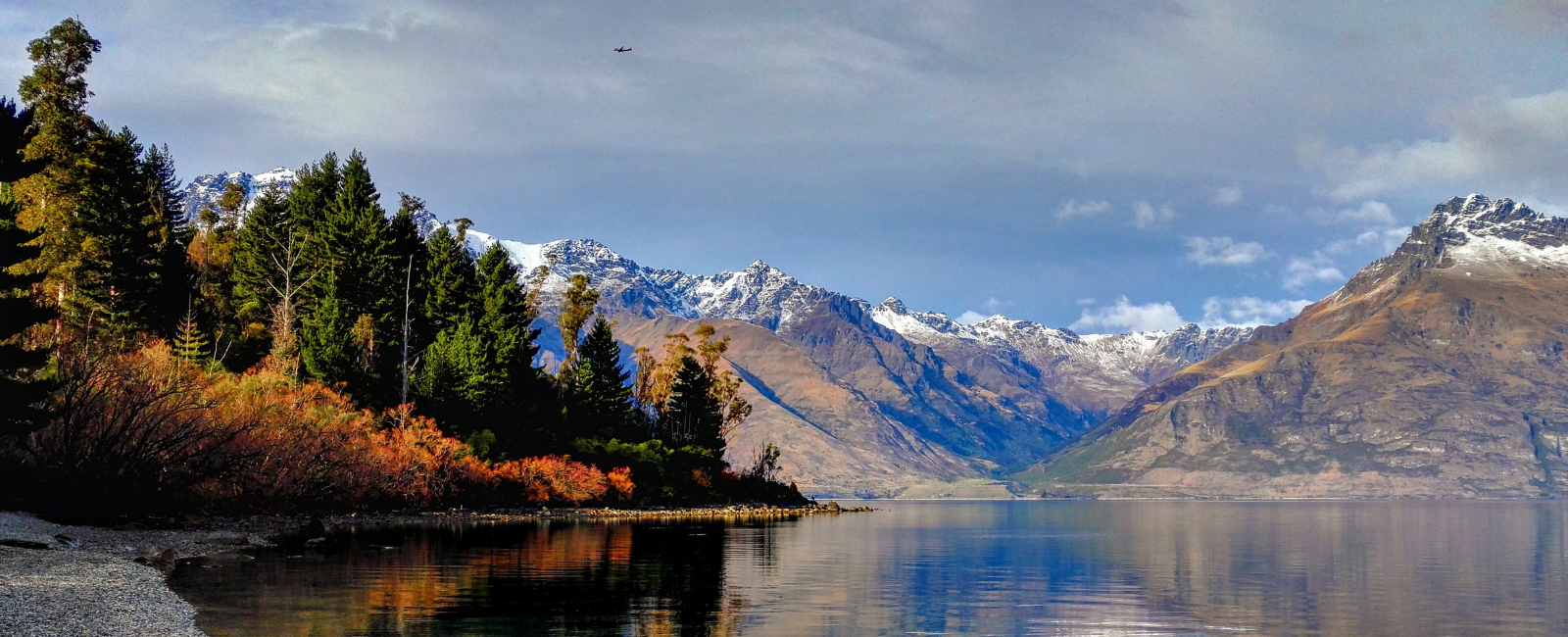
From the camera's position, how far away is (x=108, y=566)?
5259 cm

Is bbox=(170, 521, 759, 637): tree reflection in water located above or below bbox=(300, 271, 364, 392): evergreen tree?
below

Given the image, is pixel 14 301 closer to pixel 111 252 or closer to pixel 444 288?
pixel 111 252

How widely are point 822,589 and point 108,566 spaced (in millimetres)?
36357

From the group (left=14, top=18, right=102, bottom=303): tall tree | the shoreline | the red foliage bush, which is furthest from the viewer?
(left=14, top=18, right=102, bottom=303): tall tree

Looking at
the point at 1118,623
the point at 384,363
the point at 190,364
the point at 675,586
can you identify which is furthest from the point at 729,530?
the point at 1118,623

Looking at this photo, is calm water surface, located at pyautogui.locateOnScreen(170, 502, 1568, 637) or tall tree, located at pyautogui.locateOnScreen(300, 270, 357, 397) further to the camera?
tall tree, located at pyautogui.locateOnScreen(300, 270, 357, 397)

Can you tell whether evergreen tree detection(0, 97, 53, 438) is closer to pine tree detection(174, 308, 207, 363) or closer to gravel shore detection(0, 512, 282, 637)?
gravel shore detection(0, 512, 282, 637)

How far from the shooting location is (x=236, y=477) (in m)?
94.4

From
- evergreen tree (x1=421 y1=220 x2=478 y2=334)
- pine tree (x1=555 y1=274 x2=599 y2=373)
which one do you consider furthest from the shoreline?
pine tree (x1=555 y1=274 x2=599 y2=373)

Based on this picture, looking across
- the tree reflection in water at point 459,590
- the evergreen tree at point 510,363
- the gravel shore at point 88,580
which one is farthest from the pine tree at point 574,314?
the gravel shore at point 88,580

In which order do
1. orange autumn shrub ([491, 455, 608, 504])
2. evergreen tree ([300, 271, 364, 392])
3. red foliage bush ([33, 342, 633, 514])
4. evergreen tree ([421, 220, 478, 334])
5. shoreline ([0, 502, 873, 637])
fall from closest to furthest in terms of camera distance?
1. shoreline ([0, 502, 873, 637])
2. red foliage bush ([33, 342, 633, 514])
3. evergreen tree ([300, 271, 364, 392])
4. orange autumn shrub ([491, 455, 608, 504])
5. evergreen tree ([421, 220, 478, 334])

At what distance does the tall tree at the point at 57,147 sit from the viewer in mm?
111312

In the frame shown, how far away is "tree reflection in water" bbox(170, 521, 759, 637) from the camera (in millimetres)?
44688

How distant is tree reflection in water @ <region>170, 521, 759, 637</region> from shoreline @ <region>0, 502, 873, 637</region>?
72.5 inches
